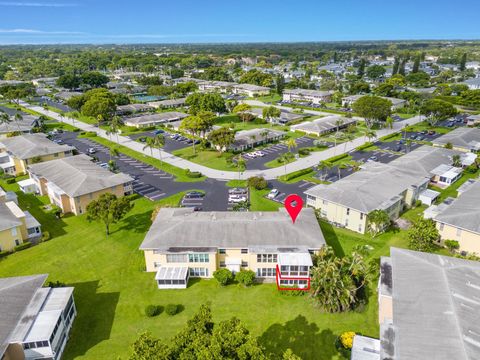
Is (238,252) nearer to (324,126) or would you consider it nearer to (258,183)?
(258,183)

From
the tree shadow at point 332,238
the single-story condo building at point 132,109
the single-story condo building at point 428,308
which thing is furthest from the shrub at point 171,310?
the single-story condo building at point 132,109

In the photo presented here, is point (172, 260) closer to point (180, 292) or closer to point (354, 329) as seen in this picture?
point (180, 292)

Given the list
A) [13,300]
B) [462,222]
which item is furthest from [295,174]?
[13,300]

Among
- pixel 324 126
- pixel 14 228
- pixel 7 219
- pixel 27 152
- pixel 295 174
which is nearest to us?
pixel 14 228

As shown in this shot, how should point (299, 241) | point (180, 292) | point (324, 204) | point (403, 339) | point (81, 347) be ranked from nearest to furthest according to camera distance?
point (403, 339)
point (81, 347)
point (180, 292)
point (299, 241)
point (324, 204)

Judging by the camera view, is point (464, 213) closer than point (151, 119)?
Yes

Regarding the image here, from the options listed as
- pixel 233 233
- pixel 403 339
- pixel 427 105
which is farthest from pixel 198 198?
pixel 427 105
